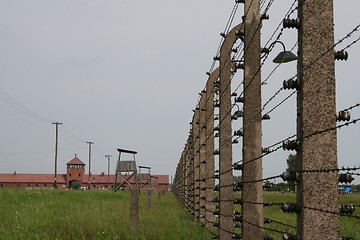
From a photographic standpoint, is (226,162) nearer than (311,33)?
No

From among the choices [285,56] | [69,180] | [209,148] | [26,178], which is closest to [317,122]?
[285,56]

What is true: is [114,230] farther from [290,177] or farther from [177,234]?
[290,177]

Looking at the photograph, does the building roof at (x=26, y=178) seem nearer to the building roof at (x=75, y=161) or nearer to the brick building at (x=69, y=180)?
the brick building at (x=69, y=180)

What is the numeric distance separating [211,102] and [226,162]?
93.9 inches

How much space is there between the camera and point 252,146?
499cm

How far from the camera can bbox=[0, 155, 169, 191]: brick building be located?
10600 cm

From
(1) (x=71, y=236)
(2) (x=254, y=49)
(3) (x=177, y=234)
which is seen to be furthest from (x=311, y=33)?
(1) (x=71, y=236)

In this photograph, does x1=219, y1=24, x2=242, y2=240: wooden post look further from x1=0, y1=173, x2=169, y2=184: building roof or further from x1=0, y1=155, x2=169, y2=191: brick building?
x1=0, y1=173, x2=169, y2=184: building roof

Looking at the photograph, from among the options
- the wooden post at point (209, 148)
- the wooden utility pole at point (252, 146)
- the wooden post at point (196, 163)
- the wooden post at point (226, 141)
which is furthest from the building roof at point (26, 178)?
the wooden utility pole at point (252, 146)

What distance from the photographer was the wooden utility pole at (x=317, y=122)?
2793 mm

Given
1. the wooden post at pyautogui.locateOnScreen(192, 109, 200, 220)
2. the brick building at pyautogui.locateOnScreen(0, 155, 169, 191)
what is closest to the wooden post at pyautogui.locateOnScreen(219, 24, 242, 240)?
the wooden post at pyautogui.locateOnScreen(192, 109, 200, 220)

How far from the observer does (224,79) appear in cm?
687

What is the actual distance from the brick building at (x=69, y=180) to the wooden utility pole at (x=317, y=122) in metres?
101

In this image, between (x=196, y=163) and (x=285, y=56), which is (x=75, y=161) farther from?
(x=285, y=56)
